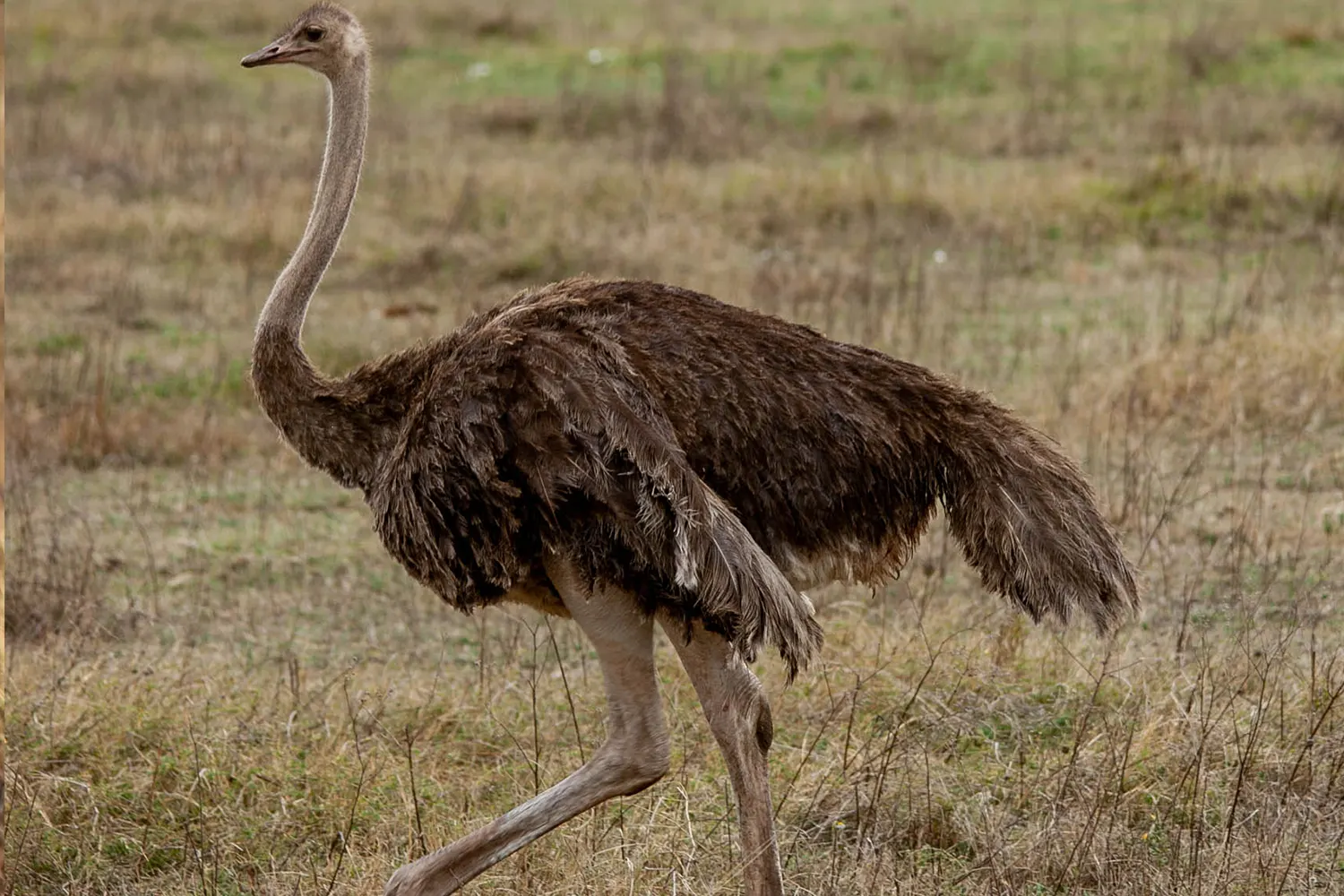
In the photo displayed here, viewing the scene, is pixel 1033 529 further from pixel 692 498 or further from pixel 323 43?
pixel 323 43

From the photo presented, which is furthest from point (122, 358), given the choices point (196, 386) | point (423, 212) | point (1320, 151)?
point (1320, 151)

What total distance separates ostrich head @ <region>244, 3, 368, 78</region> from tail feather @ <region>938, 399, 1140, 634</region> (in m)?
1.73

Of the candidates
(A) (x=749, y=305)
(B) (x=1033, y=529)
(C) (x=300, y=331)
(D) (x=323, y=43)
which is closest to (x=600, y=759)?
(B) (x=1033, y=529)

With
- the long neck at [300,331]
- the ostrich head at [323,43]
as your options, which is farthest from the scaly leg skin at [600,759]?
the ostrich head at [323,43]

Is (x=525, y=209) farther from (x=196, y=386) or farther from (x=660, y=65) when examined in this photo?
(x=660, y=65)

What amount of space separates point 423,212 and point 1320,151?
557 cm

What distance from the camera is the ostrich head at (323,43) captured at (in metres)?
4.50

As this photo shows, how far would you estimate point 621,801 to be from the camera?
4.48 meters

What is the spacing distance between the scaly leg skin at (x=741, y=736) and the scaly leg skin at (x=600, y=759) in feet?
0.33

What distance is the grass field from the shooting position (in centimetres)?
436

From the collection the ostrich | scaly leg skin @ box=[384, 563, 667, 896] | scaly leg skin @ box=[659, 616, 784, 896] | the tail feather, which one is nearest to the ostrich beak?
the ostrich

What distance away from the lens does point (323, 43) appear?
14.8ft

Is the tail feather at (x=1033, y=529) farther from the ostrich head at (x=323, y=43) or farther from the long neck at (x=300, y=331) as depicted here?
the ostrich head at (x=323, y=43)

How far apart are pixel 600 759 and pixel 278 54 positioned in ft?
6.25
